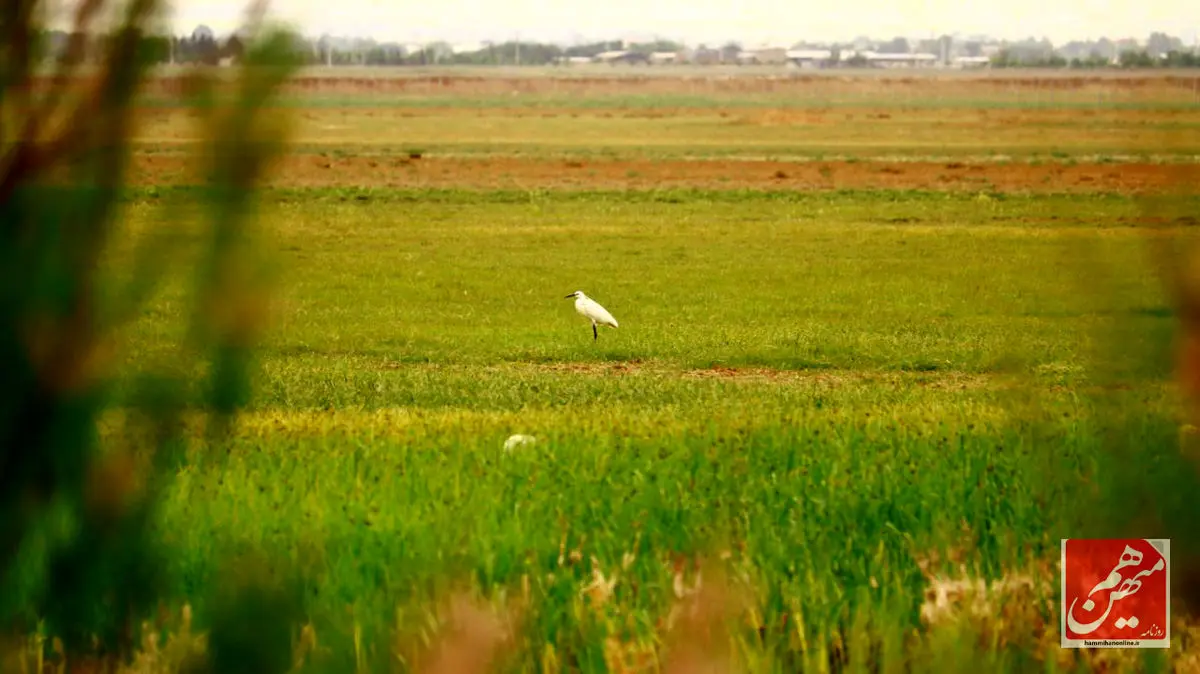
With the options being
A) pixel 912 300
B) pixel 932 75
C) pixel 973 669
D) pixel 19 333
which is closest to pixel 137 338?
pixel 19 333

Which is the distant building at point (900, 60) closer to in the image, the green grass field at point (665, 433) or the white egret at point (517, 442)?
the green grass field at point (665, 433)

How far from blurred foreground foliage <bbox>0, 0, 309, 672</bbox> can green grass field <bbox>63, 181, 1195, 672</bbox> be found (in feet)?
0.24

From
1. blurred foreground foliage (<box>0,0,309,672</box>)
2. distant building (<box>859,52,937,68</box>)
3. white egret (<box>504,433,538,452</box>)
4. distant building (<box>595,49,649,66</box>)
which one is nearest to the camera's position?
blurred foreground foliage (<box>0,0,309,672</box>)

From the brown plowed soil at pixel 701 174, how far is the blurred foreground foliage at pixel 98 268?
30772mm

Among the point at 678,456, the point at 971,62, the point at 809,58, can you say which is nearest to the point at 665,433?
the point at 678,456

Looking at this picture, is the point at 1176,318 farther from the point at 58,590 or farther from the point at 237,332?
the point at 58,590

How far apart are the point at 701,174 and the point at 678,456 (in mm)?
30350

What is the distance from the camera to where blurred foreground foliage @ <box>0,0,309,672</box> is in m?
2.79

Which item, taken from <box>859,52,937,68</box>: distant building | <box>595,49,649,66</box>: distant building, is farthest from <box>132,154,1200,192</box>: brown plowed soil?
<box>595,49,649,66</box>: distant building

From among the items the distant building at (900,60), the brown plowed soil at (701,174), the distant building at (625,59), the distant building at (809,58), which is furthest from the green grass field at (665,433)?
the distant building at (625,59)

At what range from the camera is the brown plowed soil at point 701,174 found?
34.6 metres

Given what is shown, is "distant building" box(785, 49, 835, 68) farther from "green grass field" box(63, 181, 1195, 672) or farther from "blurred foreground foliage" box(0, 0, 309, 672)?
"blurred foreground foliage" box(0, 0, 309, 672)

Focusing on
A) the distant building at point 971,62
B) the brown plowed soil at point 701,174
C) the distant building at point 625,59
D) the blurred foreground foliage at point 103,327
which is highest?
the distant building at point 625,59

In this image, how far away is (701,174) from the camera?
37.8 meters
